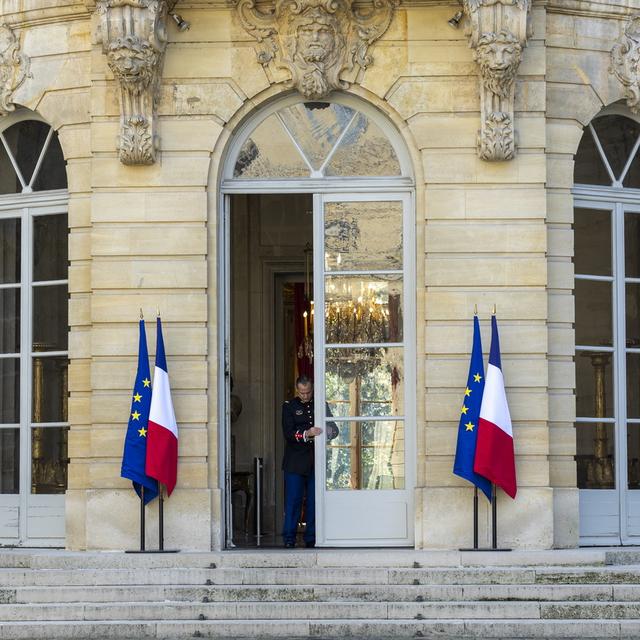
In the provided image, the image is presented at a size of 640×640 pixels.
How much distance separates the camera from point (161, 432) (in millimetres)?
14914

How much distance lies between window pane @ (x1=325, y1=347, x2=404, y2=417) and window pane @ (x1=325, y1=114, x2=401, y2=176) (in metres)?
1.59

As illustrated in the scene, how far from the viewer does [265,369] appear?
20.0 metres

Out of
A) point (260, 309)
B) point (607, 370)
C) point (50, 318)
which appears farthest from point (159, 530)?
point (260, 309)

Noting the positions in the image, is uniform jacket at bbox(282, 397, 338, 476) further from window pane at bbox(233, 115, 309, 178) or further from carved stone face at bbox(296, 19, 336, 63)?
carved stone face at bbox(296, 19, 336, 63)

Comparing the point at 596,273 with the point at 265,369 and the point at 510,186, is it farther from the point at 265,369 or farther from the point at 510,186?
the point at 265,369

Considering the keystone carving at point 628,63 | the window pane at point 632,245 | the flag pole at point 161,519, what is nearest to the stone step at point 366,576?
the flag pole at point 161,519

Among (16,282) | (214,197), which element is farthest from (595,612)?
(16,282)

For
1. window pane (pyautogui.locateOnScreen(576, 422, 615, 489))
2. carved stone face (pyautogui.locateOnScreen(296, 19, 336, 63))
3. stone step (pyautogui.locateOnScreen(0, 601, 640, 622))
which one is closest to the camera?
stone step (pyautogui.locateOnScreen(0, 601, 640, 622))

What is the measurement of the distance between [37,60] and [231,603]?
18.6 feet

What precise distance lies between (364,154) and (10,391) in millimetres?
3963

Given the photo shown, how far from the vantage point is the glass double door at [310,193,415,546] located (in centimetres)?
1553

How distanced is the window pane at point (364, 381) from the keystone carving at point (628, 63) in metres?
3.16

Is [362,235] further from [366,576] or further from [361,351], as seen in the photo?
[366,576]

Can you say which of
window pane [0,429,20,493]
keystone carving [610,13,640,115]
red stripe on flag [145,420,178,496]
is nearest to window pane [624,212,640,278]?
keystone carving [610,13,640,115]
